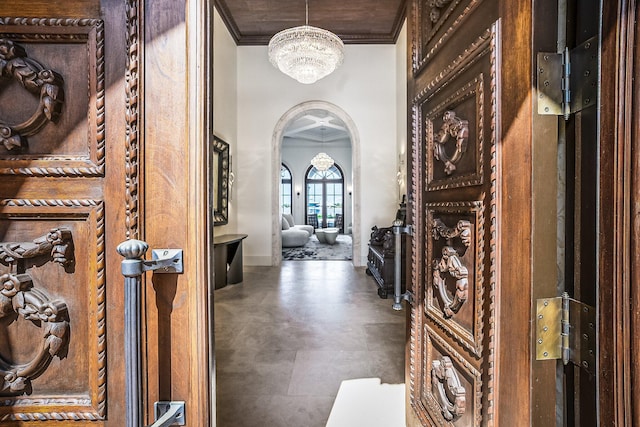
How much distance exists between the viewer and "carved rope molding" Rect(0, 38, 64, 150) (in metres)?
0.77

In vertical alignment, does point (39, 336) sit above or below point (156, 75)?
below

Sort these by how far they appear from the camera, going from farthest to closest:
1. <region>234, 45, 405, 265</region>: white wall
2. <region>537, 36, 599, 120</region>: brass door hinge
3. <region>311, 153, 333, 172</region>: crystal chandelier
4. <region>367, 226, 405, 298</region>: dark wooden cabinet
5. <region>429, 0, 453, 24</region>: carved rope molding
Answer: <region>311, 153, 333, 172</region>: crystal chandelier
<region>234, 45, 405, 265</region>: white wall
<region>367, 226, 405, 298</region>: dark wooden cabinet
<region>429, 0, 453, 24</region>: carved rope molding
<region>537, 36, 599, 120</region>: brass door hinge

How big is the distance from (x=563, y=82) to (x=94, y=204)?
123cm

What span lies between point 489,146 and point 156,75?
3.12 ft

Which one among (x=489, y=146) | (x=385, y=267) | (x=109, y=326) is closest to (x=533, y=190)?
(x=489, y=146)

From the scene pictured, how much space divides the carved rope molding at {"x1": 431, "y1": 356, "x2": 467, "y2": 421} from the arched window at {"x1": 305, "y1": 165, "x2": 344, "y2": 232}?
13076 mm

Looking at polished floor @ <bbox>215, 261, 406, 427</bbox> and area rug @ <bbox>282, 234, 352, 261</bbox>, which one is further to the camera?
area rug @ <bbox>282, 234, 352, 261</bbox>

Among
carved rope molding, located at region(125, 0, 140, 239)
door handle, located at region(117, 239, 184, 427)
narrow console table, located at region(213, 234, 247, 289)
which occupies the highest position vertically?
carved rope molding, located at region(125, 0, 140, 239)

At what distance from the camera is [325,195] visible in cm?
1434

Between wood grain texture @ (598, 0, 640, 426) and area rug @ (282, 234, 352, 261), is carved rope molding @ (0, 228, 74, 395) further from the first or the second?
area rug @ (282, 234, 352, 261)

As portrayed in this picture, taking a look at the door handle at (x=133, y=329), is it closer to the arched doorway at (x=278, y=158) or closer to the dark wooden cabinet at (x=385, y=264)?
the dark wooden cabinet at (x=385, y=264)

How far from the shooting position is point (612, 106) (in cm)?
55

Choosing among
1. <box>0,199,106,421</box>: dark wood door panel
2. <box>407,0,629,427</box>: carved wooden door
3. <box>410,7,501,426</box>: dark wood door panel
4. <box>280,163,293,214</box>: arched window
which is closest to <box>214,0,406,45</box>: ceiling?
<box>410,7,501,426</box>: dark wood door panel

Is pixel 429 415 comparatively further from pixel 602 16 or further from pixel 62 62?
pixel 62 62
